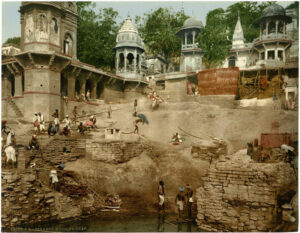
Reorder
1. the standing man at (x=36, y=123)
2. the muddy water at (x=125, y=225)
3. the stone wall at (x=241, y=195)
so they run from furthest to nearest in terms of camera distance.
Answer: the standing man at (x=36, y=123) → the muddy water at (x=125, y=225) → the stone wall at (x=241, y=195)

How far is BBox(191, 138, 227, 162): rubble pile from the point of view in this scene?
9.10 meters

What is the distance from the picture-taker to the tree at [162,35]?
Result: 1240cm

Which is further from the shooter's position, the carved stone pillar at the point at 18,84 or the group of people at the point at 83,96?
the group of people at the point at 83,96

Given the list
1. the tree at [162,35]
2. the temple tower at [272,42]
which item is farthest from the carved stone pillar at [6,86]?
the temple tower at [272,42]

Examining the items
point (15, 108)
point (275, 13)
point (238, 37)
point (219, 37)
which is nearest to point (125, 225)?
point (15, 108)

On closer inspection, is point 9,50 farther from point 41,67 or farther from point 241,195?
point 241,195

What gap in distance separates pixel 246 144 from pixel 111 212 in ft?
15.9

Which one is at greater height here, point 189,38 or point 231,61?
point 189,38

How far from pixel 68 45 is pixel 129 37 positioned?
291 centimetres

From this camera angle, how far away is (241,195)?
7.51 metres

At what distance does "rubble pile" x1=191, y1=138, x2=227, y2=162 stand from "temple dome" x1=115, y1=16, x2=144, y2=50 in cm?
593

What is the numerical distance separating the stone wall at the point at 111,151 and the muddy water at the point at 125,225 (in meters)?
1.99

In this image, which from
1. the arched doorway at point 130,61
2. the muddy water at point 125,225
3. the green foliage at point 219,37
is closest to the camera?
the muddy water at point 125,225

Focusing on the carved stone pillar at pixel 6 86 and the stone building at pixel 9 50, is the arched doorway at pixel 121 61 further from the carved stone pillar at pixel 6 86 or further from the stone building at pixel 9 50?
the carved stone pillar at pixel 6 86
